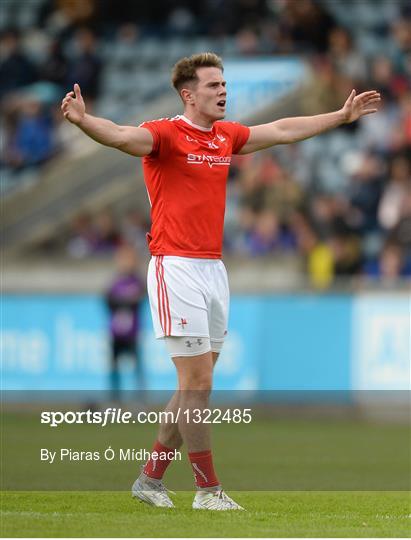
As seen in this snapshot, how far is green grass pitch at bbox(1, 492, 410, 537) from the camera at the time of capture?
25.2 feet

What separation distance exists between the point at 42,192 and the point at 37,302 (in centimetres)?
444

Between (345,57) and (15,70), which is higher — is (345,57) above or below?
below

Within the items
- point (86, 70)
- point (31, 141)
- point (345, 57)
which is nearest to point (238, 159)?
point (345, 57)

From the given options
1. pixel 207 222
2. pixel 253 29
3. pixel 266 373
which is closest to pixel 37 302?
pixel 266 373

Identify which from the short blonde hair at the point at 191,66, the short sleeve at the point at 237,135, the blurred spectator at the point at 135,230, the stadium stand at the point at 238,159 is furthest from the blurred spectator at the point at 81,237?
the short blonde hair at the point at 191,66

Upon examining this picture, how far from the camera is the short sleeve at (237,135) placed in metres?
9.18

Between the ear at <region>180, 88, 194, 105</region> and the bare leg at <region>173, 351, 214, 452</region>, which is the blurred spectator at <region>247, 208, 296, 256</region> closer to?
the ear at <region>180, 88, 194, 105</region>

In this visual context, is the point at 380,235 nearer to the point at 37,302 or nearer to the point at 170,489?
the point at 37,302

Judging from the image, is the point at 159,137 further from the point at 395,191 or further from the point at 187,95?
the point at 395,191

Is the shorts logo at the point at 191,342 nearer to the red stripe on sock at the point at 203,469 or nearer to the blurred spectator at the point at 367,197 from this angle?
the red stripe on sock at the point at 203,469

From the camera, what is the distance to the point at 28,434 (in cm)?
1423

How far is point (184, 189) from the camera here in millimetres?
8781

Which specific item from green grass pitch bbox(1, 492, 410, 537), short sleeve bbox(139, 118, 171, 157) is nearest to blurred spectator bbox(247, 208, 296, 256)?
green grass pitch bbox(1, 492, 410, 537)

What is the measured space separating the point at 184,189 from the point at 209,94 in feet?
2.03
